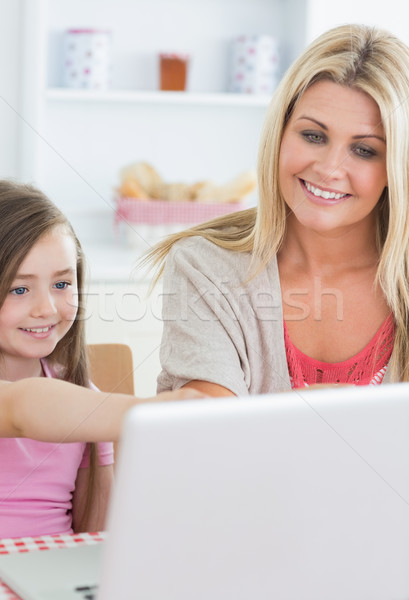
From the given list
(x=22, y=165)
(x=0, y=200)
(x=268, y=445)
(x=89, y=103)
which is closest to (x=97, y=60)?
(x=89, y=103)

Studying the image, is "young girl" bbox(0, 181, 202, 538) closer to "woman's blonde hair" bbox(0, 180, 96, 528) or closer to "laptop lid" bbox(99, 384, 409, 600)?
"woman's blonde hair" bbox(0, 180, 96, 528)

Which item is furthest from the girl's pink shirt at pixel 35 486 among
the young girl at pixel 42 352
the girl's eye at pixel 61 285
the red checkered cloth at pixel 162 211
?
the red checkered cloth at pixel 162 211

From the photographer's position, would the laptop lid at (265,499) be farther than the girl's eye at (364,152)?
No

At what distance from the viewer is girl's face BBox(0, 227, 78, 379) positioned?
1.30m

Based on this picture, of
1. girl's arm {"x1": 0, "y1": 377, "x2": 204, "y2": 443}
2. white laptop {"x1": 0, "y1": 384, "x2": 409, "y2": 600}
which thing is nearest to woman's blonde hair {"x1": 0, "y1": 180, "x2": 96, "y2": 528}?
girl's arm {"x1": 0, "y1": 377, "x2": 204, "y2": 443}

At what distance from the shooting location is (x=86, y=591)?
2.74 ft

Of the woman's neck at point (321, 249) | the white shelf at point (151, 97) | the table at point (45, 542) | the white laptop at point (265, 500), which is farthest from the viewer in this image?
the white shelf at point (151, 97)

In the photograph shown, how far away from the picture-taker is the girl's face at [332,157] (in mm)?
1334

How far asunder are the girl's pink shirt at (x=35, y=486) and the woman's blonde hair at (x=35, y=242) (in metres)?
0.05

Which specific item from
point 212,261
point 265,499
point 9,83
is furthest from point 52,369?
point 9,83

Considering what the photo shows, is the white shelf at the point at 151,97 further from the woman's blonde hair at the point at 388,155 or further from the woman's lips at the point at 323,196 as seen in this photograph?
the woman's lips at the point at 323,196

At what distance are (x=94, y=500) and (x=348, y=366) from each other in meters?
0.45

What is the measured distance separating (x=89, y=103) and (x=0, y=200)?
1606mm

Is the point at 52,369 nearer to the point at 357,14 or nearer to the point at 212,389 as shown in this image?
the point at 212,389
